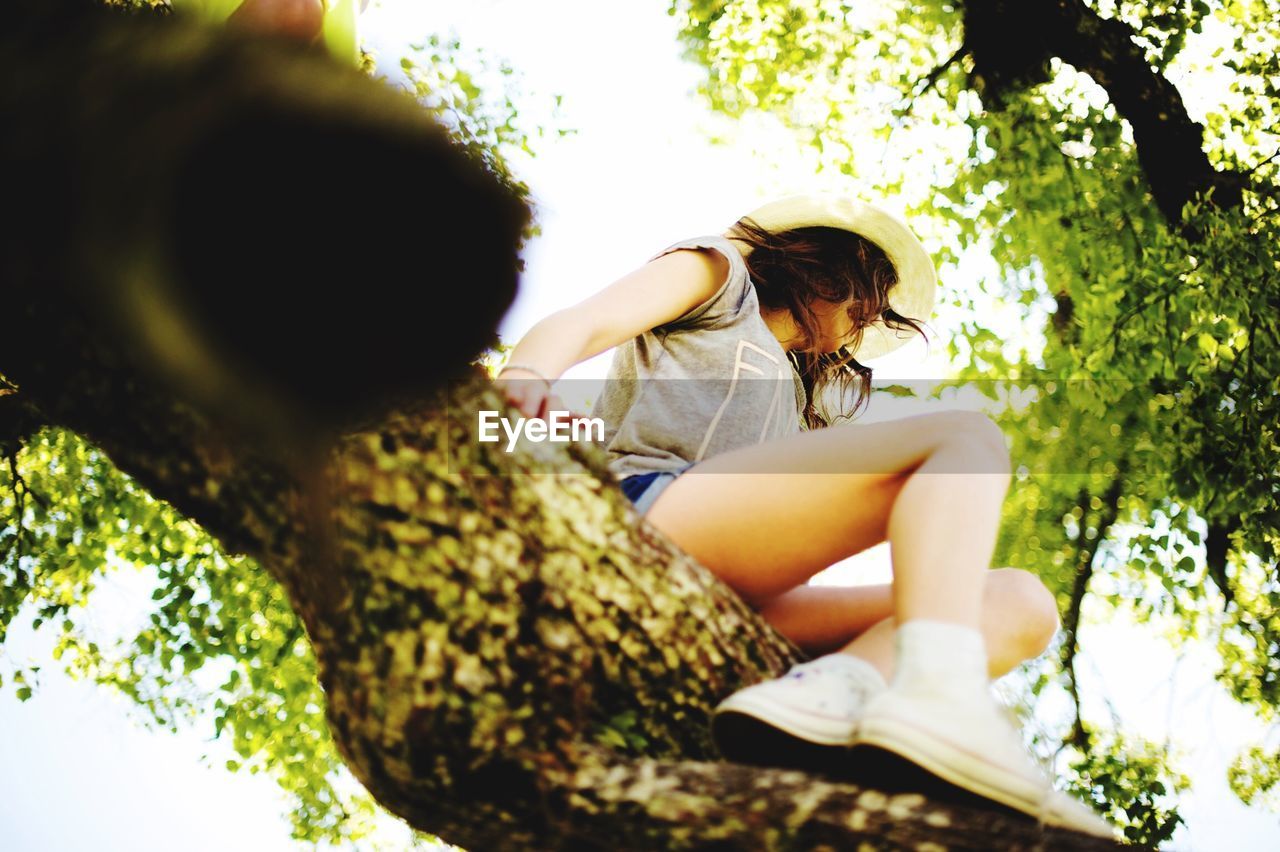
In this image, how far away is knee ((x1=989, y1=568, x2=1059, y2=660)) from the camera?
196 cm

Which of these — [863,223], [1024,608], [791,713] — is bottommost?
[791,713]

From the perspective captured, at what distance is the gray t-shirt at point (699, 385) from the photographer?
2.35 m

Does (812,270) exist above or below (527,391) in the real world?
above

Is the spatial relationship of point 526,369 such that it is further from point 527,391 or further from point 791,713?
point 791,713

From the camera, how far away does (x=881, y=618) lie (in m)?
2.11

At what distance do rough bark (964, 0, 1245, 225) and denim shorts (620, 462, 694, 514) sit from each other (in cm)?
428

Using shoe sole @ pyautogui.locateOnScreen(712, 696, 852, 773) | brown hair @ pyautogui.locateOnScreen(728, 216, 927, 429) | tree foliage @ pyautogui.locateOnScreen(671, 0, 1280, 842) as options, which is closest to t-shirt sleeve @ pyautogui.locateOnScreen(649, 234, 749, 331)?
brown hair @ pyautogui.locateOnScreen(728, 216, 927, 429)

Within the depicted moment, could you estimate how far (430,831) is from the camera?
5.70ft

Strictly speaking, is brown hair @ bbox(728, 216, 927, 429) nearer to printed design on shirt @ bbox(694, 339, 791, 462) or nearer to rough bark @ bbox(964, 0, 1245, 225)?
printed design on shirt @ bbox(694, 339, 791, 462)

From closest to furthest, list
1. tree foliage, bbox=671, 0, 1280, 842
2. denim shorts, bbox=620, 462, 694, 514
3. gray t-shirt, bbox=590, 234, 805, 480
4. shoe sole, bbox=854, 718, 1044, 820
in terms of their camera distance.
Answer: shoe sole, bbox=854, 718, 1044, 820, denim shorts, bbox=620, 462, 694, 514, gray t-shirt, bbox=590, 234, 805, 480, tree foliage, bbox=671, 0, 1280, 842

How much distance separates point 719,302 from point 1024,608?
3.54ft

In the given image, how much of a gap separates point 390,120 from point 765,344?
115cm

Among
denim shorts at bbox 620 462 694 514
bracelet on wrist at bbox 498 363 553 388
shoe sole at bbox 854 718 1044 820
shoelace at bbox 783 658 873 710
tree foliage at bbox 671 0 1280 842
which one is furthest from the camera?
tree foliage at bbox 671 0 1280 842

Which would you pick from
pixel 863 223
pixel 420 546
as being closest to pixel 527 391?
pixel 420 546
